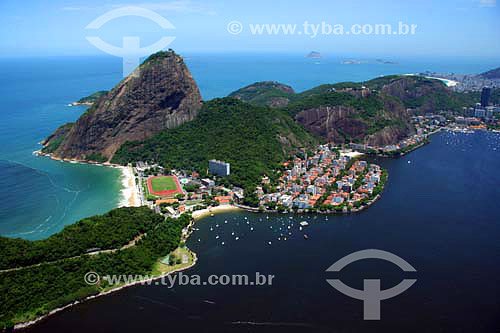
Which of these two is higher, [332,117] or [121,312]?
[332,117]

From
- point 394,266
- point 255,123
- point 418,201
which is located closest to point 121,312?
point 394,266

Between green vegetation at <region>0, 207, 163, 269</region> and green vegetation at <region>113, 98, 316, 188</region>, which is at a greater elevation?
green vegetation at <region>113, 98, 316, 188</region>

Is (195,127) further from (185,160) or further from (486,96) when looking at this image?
(486,96)

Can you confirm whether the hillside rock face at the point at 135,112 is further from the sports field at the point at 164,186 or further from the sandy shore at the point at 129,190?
the sports field at the point at 164,186

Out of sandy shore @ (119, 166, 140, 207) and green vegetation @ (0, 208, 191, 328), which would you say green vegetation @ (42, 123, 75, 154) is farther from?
green vegetation @ (0, 208, 191, 328)

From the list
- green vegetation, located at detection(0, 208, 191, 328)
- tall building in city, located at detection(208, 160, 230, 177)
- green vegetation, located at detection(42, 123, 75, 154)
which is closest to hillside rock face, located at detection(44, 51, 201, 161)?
green vegetation, located at detection(42, 123, 75, 154)

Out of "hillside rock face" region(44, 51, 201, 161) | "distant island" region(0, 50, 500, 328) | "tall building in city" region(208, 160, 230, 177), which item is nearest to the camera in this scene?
"distant island" region(0, 50, 500, 328)

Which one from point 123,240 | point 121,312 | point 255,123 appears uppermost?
point 255,123

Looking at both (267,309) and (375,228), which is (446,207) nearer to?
(375,228)
